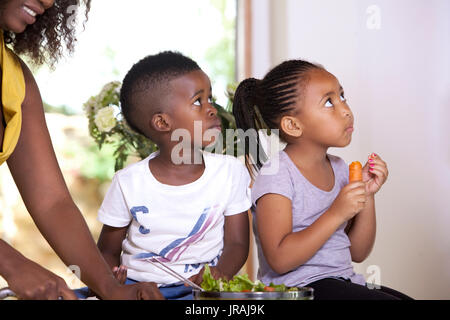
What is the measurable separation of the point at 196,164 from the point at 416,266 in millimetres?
992

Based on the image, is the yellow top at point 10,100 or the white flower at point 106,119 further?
the white flower at point 106,119

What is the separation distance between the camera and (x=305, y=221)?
1.23 m

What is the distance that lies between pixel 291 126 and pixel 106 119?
0.52m

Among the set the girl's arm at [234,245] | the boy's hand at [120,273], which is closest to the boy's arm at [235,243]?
the girl's arm at [234,245]

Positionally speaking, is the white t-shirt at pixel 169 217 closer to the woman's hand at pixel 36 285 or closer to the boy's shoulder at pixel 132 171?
the boy's shoulder at pixel 132 171

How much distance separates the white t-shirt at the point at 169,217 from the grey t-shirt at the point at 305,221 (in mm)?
83

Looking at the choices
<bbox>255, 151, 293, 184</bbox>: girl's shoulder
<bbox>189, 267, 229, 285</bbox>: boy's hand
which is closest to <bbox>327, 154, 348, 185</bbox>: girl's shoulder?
<bbox>255, 151, 293, 184</bbox>: girl's shoulder

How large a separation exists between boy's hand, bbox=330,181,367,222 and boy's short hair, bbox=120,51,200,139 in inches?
16.9

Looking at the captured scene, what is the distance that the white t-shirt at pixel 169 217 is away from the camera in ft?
3.94

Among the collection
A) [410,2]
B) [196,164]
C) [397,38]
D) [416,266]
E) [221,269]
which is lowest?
[416,266]

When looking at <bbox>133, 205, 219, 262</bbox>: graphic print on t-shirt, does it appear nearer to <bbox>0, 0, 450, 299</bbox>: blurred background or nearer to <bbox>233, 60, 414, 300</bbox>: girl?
<bbox>233, 60, 414, 300</bbox>: girl
